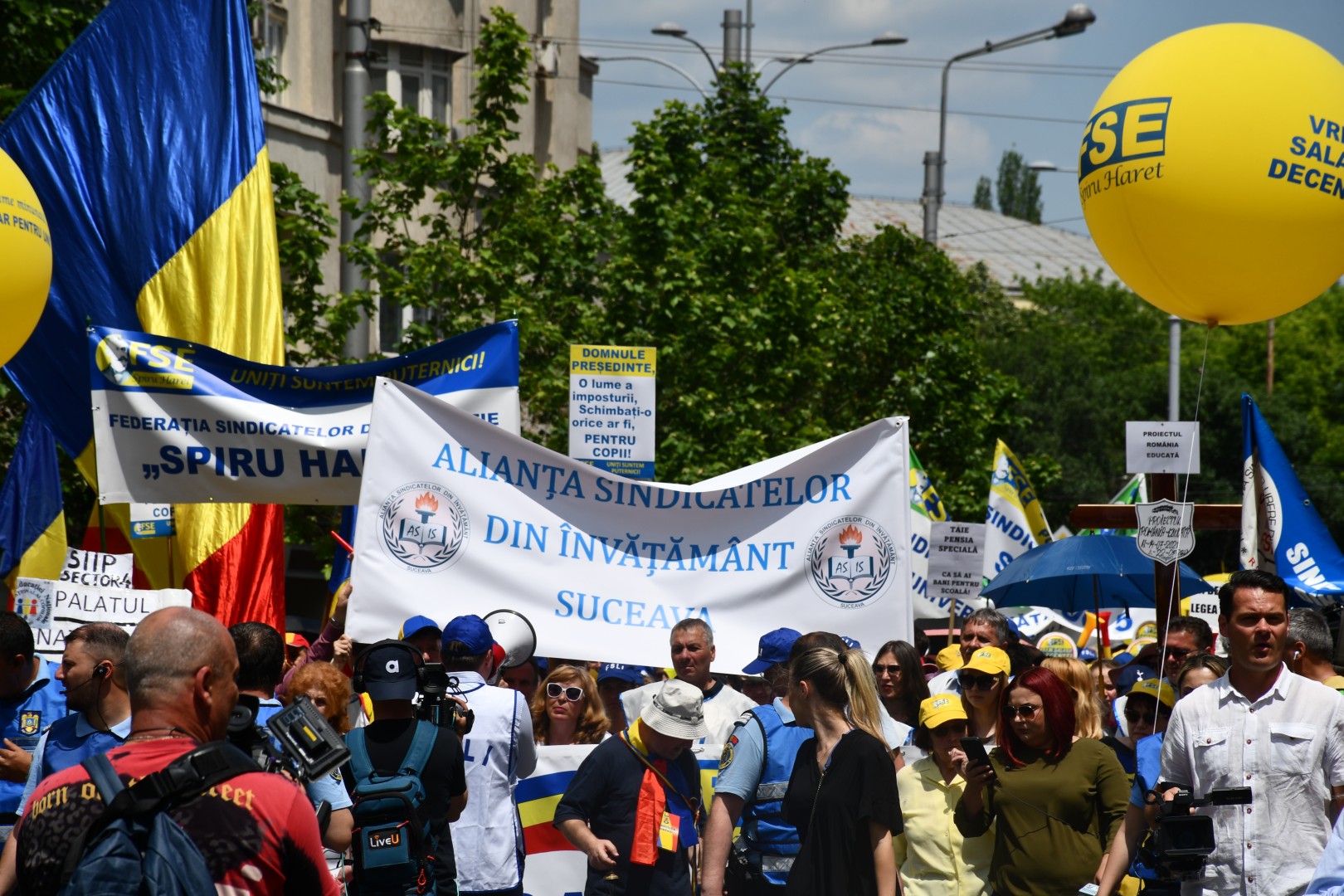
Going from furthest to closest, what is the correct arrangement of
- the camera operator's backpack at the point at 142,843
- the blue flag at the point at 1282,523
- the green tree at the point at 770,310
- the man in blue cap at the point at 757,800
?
the green tree at the point at 770,310
the blue flag at the point at 1282,523
the man in blue cap at the point at 757,800
the camera operator's backpack at the point at 142,843

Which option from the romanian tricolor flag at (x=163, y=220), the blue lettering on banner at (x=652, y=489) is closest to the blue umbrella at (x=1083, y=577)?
the blue lettering on banner at (x=652, y=489)

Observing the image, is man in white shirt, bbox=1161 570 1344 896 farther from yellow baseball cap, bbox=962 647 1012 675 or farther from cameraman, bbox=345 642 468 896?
cameraman, bbox=345 642 468 896

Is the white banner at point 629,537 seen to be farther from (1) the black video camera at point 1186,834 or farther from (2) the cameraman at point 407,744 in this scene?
(1) the black video camera at point 1186,834

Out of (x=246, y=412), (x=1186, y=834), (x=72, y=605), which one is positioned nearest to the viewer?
(x=1186, y=834)

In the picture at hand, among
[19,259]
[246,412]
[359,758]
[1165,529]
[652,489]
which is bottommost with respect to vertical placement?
[359,758]

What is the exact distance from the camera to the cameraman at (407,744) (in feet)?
18.6

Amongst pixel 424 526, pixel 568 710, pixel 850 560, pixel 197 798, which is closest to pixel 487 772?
pixel 568 710

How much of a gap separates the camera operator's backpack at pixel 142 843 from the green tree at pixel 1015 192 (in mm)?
137075

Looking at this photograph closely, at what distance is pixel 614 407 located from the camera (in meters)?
10.3

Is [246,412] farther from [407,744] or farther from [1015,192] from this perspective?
[1015,192]

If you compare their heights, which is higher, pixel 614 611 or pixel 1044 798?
pixel 614 611

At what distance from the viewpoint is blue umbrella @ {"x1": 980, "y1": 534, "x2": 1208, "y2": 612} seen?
1196 cm

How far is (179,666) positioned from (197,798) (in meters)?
0.31

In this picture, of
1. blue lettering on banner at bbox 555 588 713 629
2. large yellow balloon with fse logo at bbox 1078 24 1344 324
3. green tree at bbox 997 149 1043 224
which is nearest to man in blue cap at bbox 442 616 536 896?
blue lettering on banner at bbox 555 588 713 629
